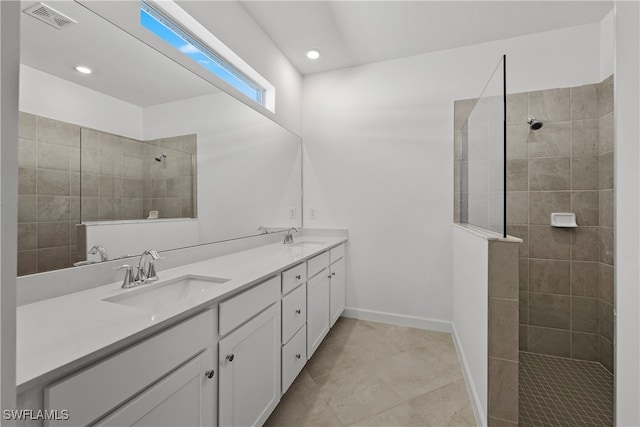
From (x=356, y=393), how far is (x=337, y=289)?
95cm

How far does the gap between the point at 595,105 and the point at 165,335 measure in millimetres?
3144

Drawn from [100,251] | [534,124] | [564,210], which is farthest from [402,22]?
[100,251]

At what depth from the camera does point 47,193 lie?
102 cm

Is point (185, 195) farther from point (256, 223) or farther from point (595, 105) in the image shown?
point (595, 105)

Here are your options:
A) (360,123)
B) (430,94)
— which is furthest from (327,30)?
(430,94)

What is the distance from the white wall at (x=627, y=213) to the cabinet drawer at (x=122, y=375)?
984 millimetres

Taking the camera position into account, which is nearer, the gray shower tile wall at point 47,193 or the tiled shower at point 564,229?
the gray shower tile wall at point 47,193

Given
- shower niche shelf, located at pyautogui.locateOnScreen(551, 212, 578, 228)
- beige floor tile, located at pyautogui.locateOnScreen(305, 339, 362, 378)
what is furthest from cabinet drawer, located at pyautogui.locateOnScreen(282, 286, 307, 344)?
shower niche shelf, located at pyautogui.locateOnScreen(551, 212, 578, 228)

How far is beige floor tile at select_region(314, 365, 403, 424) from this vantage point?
158 centimetres

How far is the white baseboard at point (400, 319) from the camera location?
257cm

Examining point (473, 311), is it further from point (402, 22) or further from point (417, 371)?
point (402, 22)

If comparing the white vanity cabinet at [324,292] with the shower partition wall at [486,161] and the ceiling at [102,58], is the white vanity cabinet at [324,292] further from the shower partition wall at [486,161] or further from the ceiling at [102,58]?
the ceiling at [102,58]

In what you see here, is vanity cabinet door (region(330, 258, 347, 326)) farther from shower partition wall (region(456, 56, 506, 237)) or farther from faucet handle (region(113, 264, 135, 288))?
faucet handle (region(113, 264, 135, 288))

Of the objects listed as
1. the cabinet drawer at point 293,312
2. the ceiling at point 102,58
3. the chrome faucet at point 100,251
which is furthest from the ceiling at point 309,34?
the cabinet drawer at point 293,312
